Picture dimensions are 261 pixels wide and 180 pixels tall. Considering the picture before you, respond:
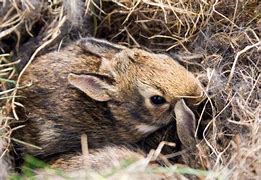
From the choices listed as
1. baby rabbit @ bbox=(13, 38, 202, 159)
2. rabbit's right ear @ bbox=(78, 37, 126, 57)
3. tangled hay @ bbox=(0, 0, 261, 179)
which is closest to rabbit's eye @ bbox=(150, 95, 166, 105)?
baby rabbit @ bbox=(13, 38, 202, 159)

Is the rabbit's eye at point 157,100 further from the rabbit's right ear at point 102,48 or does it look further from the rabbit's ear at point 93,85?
the rabbit's right ear at point 102,48

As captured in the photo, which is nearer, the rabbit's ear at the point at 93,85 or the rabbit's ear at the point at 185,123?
the rabbit's ear at the point at 185,123

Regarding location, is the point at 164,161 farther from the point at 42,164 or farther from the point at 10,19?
the point at 10,19

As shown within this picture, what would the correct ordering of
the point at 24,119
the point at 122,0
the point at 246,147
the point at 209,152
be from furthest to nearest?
the point at 122,0 → the point at 24,119 → the point at 209,152 → the point at 246,147

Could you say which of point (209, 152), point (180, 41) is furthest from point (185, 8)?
point (209, 152)

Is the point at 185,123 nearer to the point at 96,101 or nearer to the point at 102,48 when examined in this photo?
the point at 96,101

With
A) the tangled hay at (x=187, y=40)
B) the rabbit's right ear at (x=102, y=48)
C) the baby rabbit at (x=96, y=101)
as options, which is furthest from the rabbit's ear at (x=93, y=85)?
the tangled hay at (x=187, y=40)
